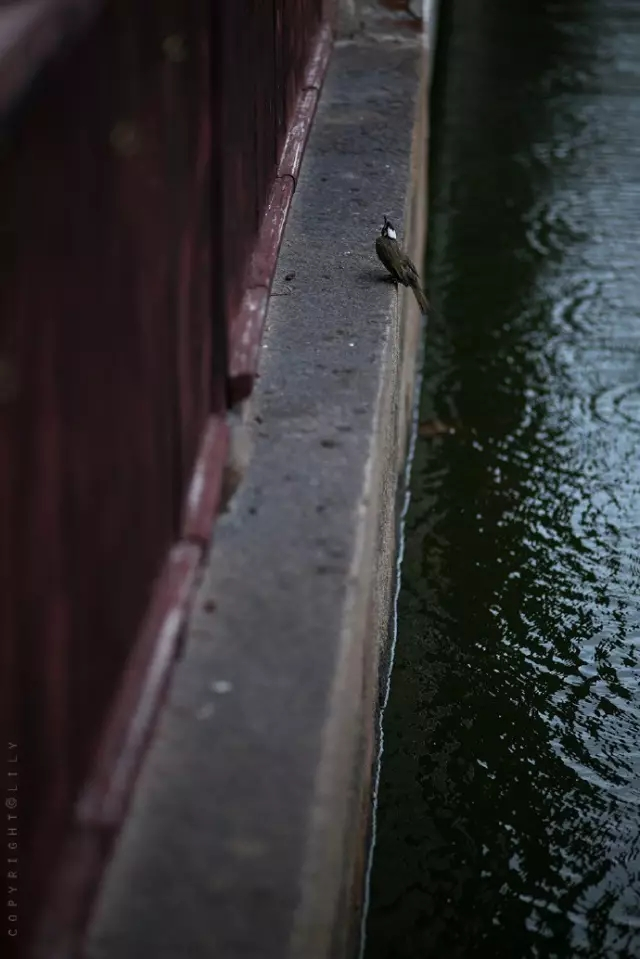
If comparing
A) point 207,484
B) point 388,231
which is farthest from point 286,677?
point 388,231

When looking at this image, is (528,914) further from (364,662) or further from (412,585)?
(412,585)

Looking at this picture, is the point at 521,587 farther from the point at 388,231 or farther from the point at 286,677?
the point at 286,677

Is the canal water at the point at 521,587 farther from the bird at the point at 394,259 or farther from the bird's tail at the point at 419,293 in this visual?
the bird at the point at 394,259

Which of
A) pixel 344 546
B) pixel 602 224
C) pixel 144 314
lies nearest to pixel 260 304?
pixel 344 546

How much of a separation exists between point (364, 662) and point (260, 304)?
79 cm

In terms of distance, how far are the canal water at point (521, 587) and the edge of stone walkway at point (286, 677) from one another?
0.24 metres

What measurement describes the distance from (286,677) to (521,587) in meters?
1.68

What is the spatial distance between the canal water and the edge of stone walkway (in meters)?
0.24

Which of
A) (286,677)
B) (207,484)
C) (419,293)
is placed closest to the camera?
(286,677)

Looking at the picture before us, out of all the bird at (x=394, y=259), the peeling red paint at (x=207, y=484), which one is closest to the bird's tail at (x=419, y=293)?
the bird at (x=394, y=259)

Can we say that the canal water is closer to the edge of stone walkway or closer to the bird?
the edge of stone walkway

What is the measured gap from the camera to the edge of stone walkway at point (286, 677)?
131cm

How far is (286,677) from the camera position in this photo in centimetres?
159

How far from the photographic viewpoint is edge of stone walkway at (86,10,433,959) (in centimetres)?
131
